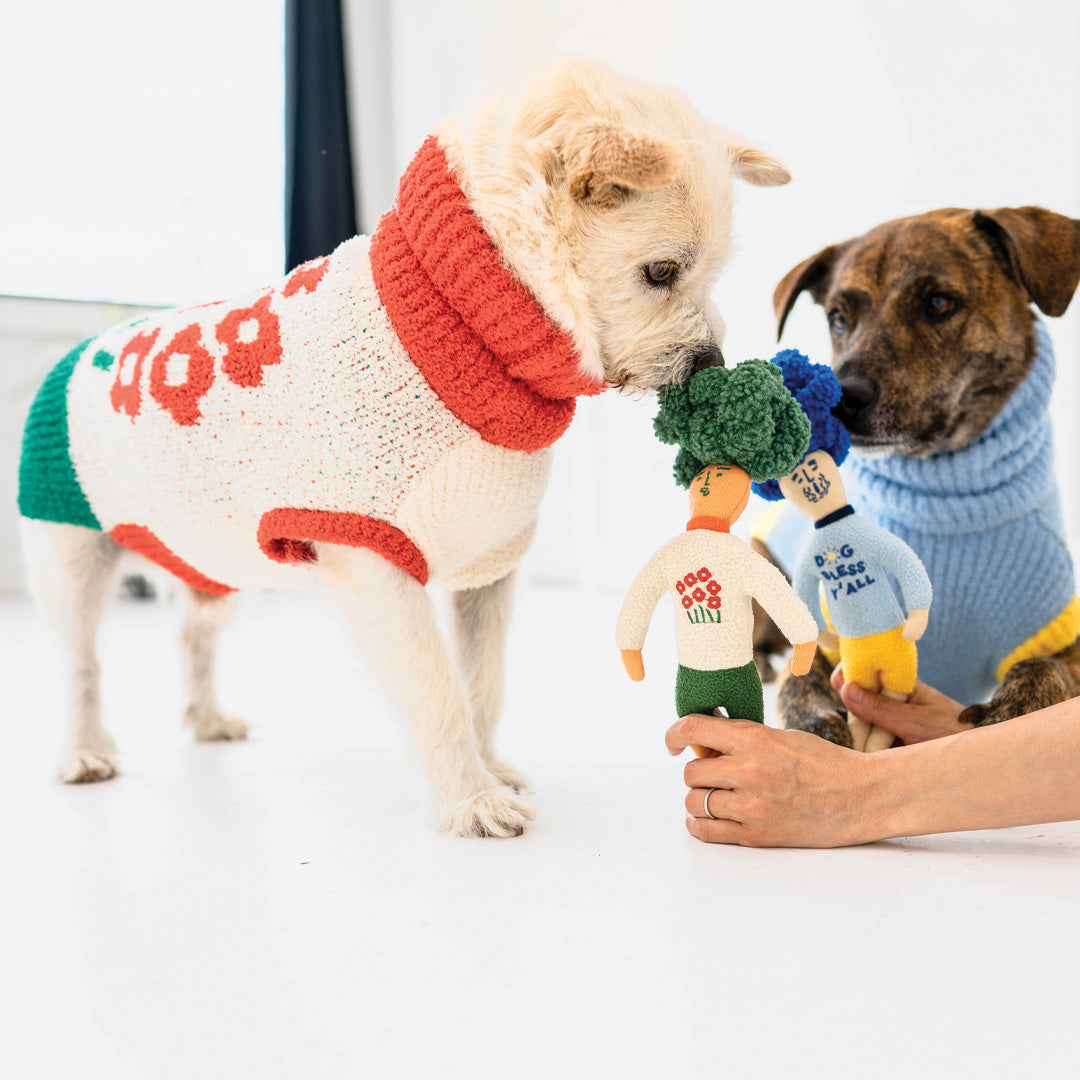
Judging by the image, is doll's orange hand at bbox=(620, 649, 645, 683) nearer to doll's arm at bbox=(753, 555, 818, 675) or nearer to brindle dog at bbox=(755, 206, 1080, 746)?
doll's arm at bbox=(753, 555, 818, 675)

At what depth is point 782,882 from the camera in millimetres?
912

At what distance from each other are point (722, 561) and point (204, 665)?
1.01m

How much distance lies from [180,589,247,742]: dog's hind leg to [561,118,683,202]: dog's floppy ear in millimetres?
988

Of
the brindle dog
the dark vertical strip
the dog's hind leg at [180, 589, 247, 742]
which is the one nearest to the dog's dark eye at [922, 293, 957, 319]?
the brindle dog

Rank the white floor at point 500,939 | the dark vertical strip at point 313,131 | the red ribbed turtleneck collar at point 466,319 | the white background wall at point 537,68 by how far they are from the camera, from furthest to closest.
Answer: the dark vertical strip at point 313,131
the white background wall at point 537,68
the red ribbed turtleneck collar at point 466,319
the white floor at point 500,939

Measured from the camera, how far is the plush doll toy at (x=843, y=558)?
3.65ft

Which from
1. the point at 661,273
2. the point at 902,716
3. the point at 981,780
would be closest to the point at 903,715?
the point at 902,716

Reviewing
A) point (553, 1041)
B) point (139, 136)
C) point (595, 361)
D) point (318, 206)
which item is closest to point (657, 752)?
point (595, 361)

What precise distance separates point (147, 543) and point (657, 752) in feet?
2.56

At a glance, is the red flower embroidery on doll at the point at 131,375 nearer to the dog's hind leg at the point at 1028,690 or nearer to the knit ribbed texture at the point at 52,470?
the knit ribbed texture at the point at 52,470

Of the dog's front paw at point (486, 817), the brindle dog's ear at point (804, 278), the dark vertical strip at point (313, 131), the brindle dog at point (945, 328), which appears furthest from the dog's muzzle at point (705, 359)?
the dark vertical strip at point (313, 131)

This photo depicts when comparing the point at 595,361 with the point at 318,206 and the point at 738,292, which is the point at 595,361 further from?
the point at 318,206

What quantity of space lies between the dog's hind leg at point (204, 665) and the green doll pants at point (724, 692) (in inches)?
34.7

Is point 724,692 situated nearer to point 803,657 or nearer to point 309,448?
point 803,657
